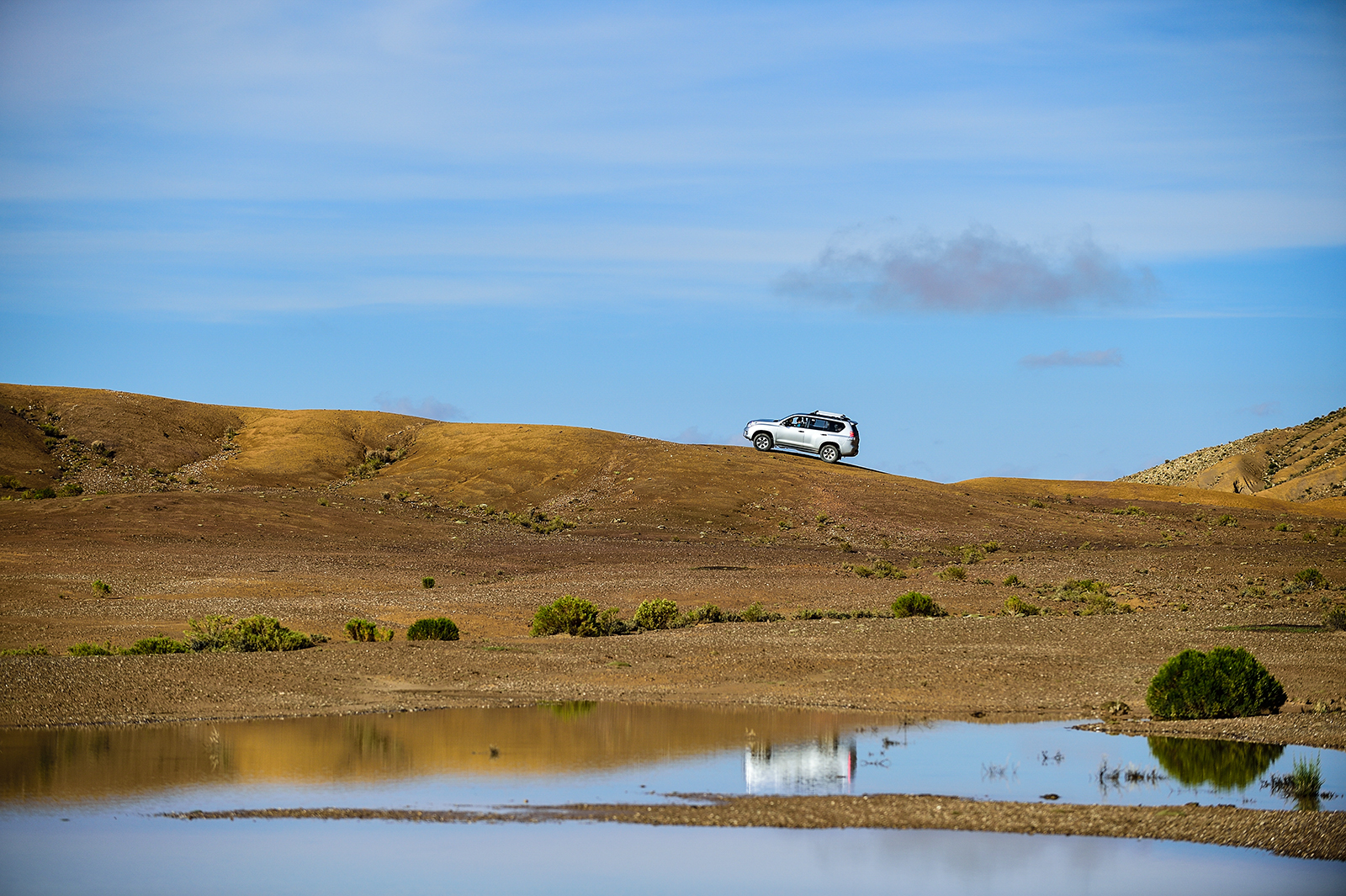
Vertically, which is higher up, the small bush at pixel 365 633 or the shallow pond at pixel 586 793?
the small bush at pixel 365 633

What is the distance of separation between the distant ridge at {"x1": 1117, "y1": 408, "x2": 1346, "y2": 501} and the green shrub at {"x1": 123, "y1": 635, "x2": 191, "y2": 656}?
89981mm

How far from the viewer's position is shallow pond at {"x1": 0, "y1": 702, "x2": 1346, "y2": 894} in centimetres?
1145

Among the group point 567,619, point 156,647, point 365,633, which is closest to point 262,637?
point 156,647

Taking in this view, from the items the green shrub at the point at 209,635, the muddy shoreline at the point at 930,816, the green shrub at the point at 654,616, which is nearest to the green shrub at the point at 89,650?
the green shrub at the point at 209,635

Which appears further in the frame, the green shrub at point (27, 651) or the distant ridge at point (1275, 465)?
the distant ridge at point (1275, 465)

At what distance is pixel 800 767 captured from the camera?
16.1m

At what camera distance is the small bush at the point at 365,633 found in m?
28.2

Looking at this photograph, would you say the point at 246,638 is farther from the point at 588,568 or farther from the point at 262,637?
the point at 588,568

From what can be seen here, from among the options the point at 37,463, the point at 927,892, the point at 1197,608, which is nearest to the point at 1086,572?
the point at 1197,608

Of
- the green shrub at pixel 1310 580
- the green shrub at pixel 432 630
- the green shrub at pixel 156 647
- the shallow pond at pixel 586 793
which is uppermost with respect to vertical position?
the green shrub at pixel 1310 580

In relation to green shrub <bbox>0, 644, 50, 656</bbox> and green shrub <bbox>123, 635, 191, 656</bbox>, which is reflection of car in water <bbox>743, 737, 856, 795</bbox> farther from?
green shrub <bbox>0, 644, 50, 656</bbox>

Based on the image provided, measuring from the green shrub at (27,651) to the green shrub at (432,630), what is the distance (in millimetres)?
7423

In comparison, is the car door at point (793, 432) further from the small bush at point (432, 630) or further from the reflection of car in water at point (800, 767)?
the reflection of car in water at point (800, 767)

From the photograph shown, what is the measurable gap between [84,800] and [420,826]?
4.18 meters
